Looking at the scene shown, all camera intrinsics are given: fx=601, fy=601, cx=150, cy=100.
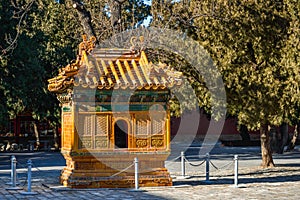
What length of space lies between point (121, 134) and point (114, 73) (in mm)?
1905

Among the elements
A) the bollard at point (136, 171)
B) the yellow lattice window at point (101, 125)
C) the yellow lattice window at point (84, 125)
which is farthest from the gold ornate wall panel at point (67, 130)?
the bollard at point (136, 171)

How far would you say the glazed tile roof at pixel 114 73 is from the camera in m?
15.4

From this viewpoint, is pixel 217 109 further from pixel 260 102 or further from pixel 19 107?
pixel 19 107

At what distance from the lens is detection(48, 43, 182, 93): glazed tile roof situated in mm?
15359

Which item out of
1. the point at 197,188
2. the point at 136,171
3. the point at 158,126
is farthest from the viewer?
the point at 158,126

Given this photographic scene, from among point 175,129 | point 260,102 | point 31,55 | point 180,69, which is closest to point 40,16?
point 31,55

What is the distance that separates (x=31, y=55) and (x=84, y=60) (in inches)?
538

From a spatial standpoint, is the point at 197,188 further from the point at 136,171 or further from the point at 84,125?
the point at 84,125

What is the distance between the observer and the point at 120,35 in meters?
21.4

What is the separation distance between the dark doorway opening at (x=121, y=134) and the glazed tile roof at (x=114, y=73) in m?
1.27

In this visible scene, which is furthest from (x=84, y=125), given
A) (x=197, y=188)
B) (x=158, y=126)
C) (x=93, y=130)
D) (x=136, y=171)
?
(x=197, y=188)

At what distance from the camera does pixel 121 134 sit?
16.7m

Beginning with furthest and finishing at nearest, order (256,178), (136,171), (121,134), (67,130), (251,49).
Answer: (251,49), (256,178), (121,134), (67,130), (136,171)

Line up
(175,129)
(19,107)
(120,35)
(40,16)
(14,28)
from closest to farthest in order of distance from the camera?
1. (120,35)
2. (14,28)
3. (19,107)
4. (40,16)
5. (175,129)
